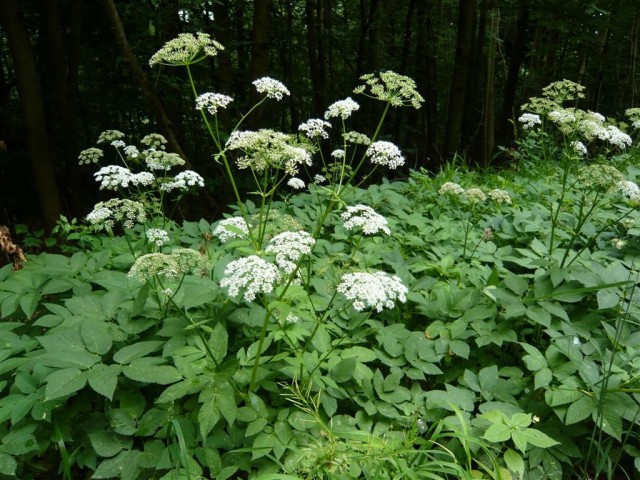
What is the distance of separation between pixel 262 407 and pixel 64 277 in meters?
1.54


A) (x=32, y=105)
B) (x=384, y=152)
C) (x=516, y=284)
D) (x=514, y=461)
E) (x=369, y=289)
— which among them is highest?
(x=384, y=152)

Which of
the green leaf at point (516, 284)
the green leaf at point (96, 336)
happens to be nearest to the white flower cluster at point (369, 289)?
the green leaf at point (516, 284)

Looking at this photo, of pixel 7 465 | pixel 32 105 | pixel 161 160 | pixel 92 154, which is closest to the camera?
pixel 7 465

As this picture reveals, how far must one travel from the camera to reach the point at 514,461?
186cm

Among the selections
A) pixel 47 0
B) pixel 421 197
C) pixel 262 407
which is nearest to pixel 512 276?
pixel 262 407

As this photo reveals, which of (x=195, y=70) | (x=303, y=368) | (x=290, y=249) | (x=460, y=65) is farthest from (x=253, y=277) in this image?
(x=460, y=65)

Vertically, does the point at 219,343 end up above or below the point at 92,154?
below

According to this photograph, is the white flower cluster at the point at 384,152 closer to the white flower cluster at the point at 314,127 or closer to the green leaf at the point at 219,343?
the white flower cluster at the point at 314,127

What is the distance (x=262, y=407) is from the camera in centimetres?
198

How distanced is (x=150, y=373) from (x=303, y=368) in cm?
71

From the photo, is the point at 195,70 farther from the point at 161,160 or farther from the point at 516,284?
the point at 516,284

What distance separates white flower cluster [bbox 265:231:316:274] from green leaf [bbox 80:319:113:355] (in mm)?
888

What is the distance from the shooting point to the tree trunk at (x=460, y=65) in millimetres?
7641

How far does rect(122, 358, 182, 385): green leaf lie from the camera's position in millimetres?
1814
